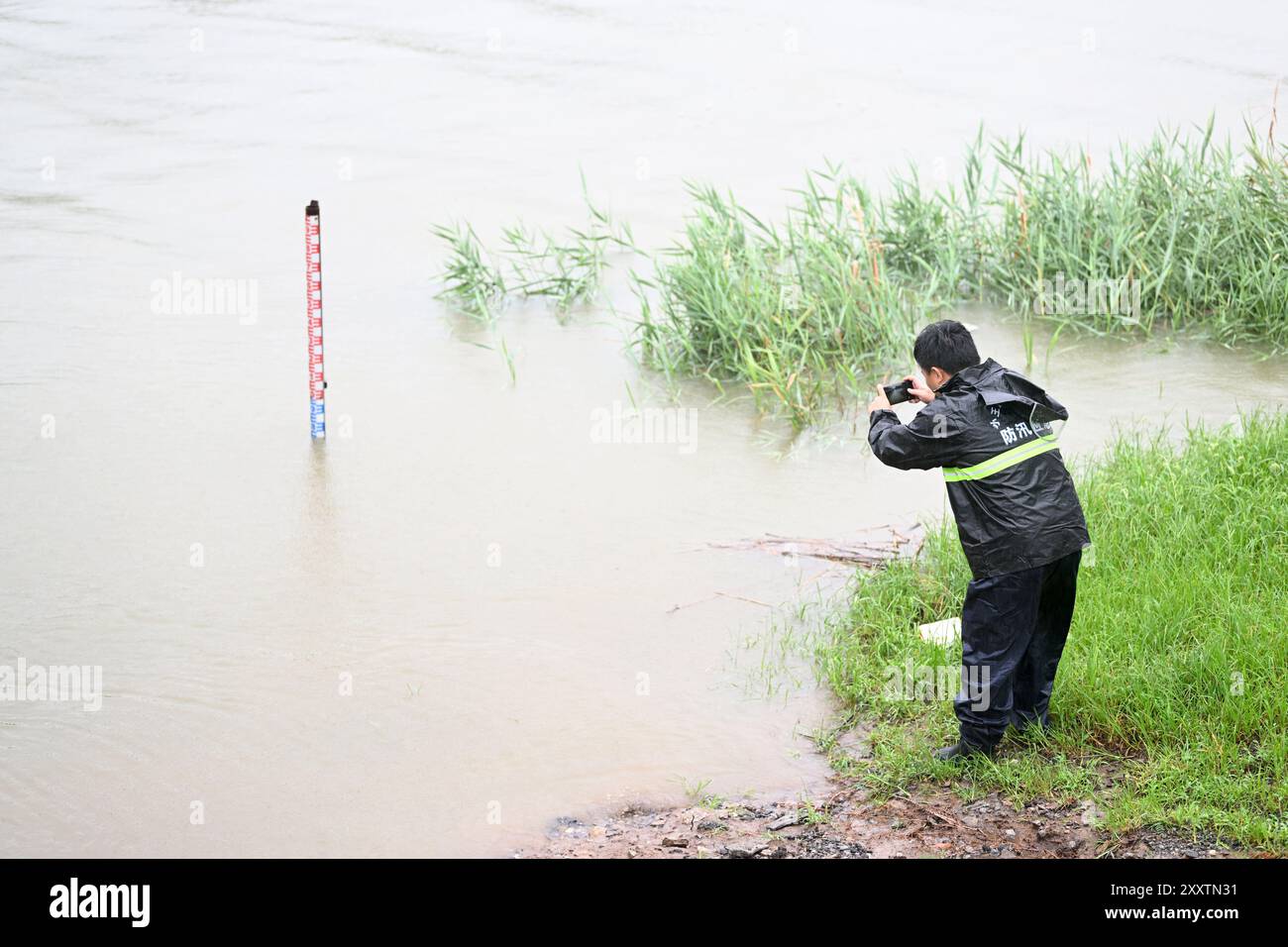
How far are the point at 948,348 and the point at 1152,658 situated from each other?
1436 millimetres

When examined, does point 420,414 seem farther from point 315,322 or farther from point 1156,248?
point 1156,248

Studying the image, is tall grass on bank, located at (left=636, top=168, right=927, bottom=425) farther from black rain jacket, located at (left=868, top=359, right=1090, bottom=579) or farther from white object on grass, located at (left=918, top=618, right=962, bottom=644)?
black rain jacket, located at (left=868, top=359, right=1090, bottom=579)

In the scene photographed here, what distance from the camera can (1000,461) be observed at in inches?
168

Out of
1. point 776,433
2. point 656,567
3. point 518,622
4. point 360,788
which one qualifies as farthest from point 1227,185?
point 360,788

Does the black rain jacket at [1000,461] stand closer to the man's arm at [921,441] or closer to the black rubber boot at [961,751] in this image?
the man's arm at [921,441]

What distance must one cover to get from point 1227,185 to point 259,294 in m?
6.97

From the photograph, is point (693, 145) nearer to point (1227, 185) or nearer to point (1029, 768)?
point (1227, 185)

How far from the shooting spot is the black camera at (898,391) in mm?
4430

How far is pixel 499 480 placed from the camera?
25.4 feet

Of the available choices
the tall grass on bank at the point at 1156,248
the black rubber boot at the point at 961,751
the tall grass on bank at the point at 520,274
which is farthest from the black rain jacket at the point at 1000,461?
the tall grass on bank at the point at 520,274

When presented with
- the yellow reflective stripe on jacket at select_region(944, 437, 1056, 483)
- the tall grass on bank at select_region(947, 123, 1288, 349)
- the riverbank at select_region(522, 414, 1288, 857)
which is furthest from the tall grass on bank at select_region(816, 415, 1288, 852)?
the tall grass on bank at select_region(947, 123, 1288, 349)

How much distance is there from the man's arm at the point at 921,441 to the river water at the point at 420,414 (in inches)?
48.9

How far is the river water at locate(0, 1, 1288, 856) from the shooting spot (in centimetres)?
509

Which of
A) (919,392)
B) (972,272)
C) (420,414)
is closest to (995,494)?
(919,392)
